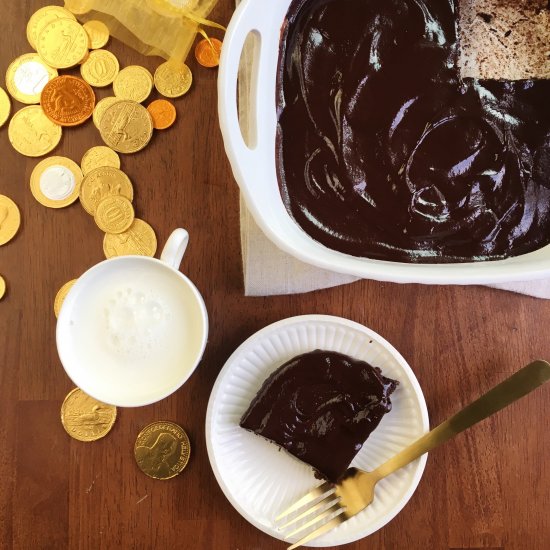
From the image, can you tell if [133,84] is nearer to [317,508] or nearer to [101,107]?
[101,107]

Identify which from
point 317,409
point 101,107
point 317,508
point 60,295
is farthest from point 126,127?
point 317,508

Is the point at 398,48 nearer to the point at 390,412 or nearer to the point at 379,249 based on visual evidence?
the point at 379,249

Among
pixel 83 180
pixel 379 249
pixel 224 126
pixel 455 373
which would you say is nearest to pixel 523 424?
pixel 455 373

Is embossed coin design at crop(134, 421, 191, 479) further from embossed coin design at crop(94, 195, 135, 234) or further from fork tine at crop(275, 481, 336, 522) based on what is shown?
embossed coin design at crop(94, 195, 135, 234)

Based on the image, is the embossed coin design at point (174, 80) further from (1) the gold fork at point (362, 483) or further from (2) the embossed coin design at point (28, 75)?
(1) the gold fork at point (362, 483)

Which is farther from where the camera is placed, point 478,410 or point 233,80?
point 478,410

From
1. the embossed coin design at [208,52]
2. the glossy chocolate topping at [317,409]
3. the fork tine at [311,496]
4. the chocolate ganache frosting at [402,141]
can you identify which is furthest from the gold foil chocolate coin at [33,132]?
the fork tine at [311,496]

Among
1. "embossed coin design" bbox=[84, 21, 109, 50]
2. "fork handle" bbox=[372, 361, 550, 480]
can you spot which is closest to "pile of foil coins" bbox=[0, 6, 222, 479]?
"embossed coin design" bbox=[84, 21, 109, 50]
